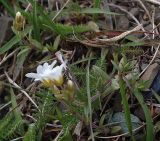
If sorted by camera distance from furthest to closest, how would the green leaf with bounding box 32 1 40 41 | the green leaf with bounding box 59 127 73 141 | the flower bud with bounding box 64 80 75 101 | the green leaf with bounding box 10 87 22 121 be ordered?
the green leaf with bounding box 32 1 40 41, the green leaf with bounding box 10 87 22 121, the green leaf with bounding box 59 127 73 141, the flower bud with bounding box 64 80 75 101

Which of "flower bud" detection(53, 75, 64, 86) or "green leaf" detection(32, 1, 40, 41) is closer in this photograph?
"flower bud" detection(53, 75, 64, 86)

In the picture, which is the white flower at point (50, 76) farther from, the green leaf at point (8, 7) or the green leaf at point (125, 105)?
the green leaf at point (8, 7)

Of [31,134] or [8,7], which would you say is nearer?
[31,134]

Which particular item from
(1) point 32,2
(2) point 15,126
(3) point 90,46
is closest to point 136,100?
(3) point 90,46

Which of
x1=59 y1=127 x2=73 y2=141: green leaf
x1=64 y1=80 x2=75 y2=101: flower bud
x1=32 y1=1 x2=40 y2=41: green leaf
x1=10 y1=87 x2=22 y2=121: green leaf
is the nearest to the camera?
x1=64 y1=80 x2=75 y2=101: flower bud

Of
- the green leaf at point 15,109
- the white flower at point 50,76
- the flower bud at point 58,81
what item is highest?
the white flower at point 50,76

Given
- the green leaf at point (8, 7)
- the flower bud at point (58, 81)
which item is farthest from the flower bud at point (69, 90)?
the green leaf at point (8, 7)

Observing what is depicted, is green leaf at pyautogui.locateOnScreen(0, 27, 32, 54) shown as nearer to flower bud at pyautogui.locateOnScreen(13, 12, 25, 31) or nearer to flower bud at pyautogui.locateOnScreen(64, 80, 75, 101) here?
flower bud at pyautogui.locateOnScreen(13, 12, 25, 31)

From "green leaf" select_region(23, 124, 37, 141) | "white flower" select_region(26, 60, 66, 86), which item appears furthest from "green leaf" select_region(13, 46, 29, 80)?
"white flower" select_region(26, 60, 66, 86)

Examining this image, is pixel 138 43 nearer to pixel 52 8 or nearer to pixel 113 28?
pixel 113 28

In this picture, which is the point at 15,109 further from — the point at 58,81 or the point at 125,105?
the point at 125,105

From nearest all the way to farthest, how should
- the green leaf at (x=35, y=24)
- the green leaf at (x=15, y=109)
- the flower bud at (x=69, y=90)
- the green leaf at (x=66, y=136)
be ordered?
1. the flower bud at (x=69, y=90)
2. the green leaf at (x=66, y=136)
3. the green leaf at (x=15, y=109)
4. the green leaf at (x=35, y=24)

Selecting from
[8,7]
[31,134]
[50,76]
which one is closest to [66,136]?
[31,134]
